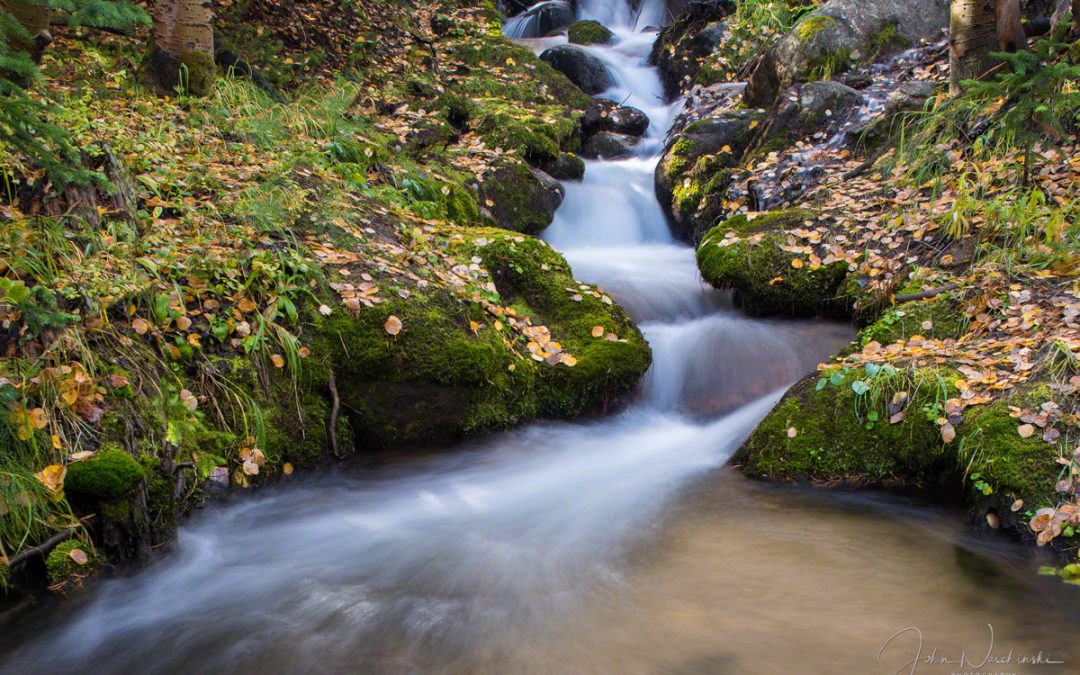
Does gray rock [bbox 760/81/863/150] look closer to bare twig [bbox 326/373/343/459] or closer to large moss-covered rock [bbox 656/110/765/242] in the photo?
large moss-covered rock [bbox 656/110/765/242]

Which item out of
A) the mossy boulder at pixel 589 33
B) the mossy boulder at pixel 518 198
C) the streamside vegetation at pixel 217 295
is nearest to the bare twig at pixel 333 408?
the streamside vegetation at pixel 217 295

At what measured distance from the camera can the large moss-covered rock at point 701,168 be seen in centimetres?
813

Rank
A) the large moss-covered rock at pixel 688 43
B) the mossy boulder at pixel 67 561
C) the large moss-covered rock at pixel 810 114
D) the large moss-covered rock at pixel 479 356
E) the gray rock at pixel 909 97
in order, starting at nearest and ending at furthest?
the mossy boulder at pixel 67 561 < the large moss-covered rock at pixel 479 356 < the gray rock at pixel 909 97 < the large moss-covered rock at pixel 810 114 < the large moss-covered rock at pixel 688 43

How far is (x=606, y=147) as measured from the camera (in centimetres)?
1040

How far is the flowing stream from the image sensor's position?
9.14 ft

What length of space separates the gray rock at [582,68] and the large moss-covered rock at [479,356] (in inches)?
299

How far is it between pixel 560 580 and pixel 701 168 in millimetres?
6268

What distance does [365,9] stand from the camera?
10.8 metres

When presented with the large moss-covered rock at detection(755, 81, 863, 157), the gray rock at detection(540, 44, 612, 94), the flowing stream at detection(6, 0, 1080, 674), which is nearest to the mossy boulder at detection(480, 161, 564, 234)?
the large moss-covered rock at detection(755, 81, 863, 157)

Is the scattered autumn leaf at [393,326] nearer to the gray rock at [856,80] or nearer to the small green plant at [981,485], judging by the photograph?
the small green plant at [981,485]

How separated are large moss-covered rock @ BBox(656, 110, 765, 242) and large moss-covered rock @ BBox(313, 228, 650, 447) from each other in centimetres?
307

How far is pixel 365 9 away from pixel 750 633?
10.8m

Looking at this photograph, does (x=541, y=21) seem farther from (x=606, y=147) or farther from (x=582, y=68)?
(x=606, y=147)

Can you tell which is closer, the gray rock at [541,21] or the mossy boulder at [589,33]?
the mossy boulder at [589,33]
